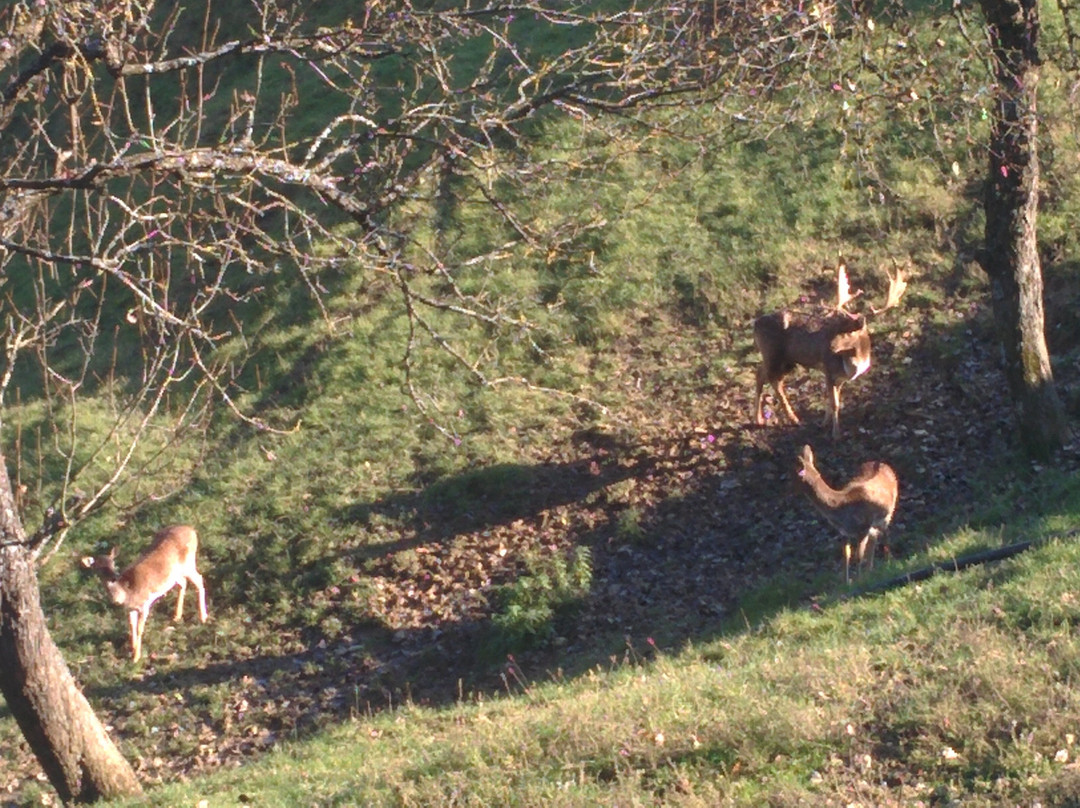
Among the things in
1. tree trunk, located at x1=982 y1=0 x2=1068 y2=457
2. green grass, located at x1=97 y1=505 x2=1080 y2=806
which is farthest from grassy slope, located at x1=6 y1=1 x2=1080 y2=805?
tree trunk, located at x1=982 y1=0 x2=1068 y2=457

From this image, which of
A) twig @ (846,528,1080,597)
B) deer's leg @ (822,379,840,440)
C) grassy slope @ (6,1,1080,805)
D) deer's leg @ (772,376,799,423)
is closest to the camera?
grassy slope @ (6,1,1080,805)

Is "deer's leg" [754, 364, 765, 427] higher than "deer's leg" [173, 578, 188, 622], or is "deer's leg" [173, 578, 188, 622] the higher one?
"deer's leg" [754, 364, 765, 427]

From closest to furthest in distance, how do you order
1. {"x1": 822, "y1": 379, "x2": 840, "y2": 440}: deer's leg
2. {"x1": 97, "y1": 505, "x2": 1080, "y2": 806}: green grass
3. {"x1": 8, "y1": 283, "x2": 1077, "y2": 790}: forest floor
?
{"x1": 97, "y1": 505, "x2": 1080, "y2": 806}: green grass
{"x1": 8, "y1": 283, "x2": 1077, "y2": 790}: forest floor
{"x1": 822, "y1": 379, "x2": 840, "y2": 440}: deer's leg

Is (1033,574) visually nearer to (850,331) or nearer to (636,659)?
(636,659)

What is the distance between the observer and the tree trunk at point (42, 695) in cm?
905

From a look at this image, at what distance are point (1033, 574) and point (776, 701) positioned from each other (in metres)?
2.71

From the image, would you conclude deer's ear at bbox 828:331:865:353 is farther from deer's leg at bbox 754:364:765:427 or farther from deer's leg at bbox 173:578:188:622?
deer's leg at bbox 173:578:188:622

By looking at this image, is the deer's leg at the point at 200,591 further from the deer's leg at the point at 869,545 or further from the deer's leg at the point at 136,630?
the deer's leg at the point at 869,545

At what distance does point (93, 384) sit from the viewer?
1912 cm

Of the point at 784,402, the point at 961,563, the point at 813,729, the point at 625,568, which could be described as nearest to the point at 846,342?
the point at 784,402

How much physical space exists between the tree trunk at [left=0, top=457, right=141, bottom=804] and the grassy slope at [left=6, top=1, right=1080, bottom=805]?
68 centimetres

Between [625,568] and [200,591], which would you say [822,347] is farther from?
[200,591]

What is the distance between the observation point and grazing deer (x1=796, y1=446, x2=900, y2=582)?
1132 centimetres

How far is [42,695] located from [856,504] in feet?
21.7
